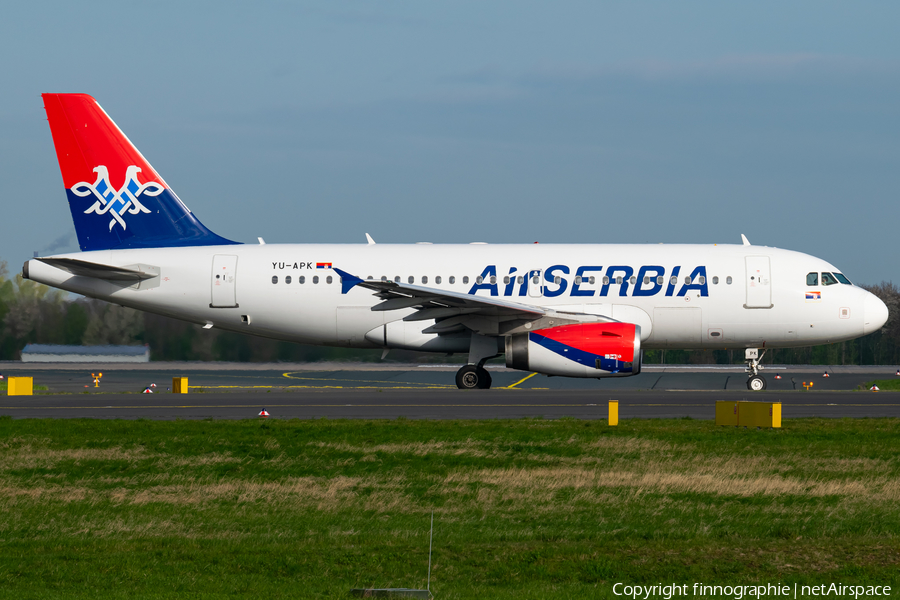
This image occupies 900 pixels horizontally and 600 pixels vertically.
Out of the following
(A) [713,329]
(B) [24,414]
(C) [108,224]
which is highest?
(C) [108,224]

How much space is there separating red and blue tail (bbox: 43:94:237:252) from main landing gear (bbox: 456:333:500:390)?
29.7 ft

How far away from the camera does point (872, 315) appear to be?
2816 cm

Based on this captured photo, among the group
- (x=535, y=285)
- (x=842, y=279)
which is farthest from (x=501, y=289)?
(x=842, y=279)

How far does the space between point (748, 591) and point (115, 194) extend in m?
26.5

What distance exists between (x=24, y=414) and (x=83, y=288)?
839cm

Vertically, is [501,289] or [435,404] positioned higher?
[501,289]

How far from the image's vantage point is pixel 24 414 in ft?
71.5

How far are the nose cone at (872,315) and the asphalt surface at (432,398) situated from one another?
1.93m

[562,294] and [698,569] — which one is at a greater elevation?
[562,294]

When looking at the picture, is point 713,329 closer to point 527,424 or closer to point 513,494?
point 527,424

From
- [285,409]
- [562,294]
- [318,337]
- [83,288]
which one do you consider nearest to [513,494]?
[285,409]

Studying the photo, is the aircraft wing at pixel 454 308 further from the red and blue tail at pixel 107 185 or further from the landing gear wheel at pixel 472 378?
the red and blue tail at pixel 107 185

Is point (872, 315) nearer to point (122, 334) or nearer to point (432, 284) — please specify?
point (432, 284)

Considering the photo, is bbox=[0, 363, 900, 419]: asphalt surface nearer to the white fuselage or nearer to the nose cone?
the white fuselage
